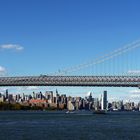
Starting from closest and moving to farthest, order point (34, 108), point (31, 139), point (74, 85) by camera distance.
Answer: point (31, 139) → point (74, 85) → point (34, 108)

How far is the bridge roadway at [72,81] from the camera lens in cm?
6438

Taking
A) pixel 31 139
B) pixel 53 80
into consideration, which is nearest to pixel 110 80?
pixel 53 80

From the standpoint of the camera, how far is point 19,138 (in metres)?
35.8

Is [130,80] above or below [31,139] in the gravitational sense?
above

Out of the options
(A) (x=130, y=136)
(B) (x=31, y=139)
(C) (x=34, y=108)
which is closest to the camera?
(B) (x=31, y=139)

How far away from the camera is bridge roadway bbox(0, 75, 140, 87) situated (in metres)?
64.4

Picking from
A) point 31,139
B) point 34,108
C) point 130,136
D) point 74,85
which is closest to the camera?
point 31,139

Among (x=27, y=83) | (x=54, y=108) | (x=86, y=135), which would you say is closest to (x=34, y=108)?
(x=54, y=108)

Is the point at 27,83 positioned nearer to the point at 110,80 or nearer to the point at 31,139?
the point at 110,80

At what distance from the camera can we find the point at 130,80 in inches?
2527

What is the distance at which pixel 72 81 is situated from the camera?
2731 inches

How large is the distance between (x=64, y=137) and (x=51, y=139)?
5.41 feet

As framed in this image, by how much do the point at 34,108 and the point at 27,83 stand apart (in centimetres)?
10051

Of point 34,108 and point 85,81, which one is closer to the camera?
point 85,81
